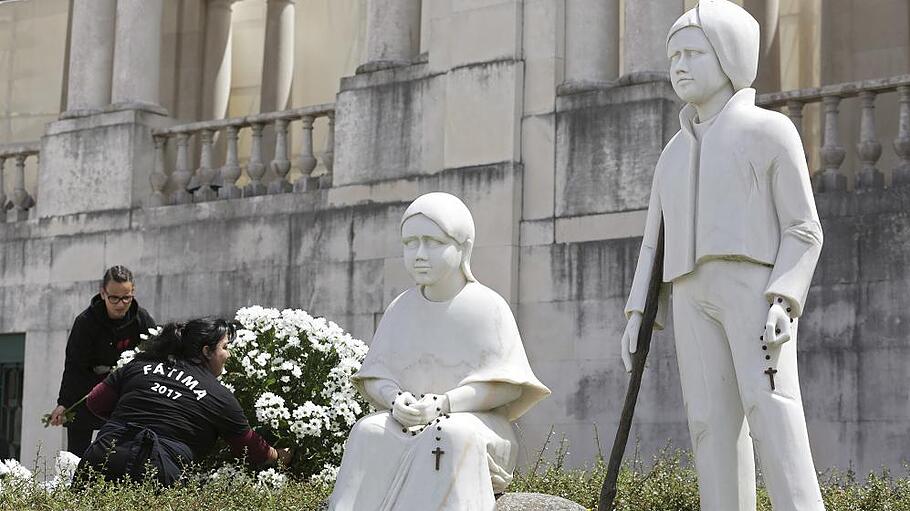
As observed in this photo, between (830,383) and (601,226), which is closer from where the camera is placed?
(830,383)

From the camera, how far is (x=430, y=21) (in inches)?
614

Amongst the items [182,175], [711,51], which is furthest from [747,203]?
[182,175]

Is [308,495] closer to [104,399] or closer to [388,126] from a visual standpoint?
[104,399]

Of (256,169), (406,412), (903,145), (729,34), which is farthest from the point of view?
(256,169)

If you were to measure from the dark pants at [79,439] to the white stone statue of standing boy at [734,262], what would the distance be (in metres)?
5.47

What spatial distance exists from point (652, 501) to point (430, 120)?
5631mm

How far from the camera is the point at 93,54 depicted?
18.3 metres

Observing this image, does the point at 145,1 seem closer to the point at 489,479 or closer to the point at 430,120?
the point at 430,120

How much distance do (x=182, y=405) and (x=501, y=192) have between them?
465 cm

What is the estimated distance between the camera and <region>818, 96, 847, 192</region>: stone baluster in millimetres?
13609

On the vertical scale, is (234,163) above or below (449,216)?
above

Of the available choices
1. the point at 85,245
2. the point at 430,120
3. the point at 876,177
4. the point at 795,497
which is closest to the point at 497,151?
the point at 430,120

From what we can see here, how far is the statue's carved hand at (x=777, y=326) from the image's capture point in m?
7.84

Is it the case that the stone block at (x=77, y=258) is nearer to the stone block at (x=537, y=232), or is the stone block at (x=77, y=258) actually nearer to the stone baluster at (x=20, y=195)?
the stone baluster at (x=20, y=195)
